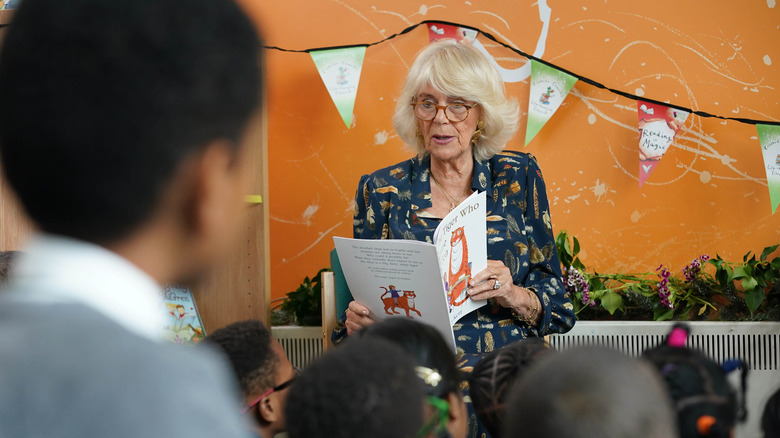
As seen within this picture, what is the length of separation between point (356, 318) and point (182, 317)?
2.41 feet

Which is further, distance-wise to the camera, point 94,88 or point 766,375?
point 766,375

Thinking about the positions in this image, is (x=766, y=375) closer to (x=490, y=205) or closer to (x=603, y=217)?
(x=603, y=217)

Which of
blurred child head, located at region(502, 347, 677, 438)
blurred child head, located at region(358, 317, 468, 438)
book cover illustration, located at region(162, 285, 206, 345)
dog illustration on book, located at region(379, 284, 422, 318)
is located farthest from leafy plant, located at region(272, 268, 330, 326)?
blurred child head, located at region(502, 347, 677, 438)

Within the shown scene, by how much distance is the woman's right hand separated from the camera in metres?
1.89

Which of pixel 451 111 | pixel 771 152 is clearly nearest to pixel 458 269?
pixel 451 111

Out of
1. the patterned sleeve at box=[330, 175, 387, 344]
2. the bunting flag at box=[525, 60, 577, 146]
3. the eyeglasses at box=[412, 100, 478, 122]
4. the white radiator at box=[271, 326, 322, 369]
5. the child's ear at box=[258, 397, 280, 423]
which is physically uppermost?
the bunting flag at box=[525, 60, 577, 146]

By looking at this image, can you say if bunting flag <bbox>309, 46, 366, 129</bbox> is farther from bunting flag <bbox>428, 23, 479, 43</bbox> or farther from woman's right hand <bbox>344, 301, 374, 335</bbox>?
woman's right hand <bbox>344, 301, 374, 335</bbox>

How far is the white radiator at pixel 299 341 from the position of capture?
2609 millimetres

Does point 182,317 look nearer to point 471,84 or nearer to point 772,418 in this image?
point 471,84

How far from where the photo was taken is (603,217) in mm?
2729

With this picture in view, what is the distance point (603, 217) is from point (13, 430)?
2.52 meters

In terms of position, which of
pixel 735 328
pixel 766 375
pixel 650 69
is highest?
pixel 650 69

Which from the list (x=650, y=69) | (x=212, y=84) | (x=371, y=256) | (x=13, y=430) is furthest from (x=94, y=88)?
(x=650, y=69)

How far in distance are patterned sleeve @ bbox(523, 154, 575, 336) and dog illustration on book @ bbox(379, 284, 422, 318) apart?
1.39ft
